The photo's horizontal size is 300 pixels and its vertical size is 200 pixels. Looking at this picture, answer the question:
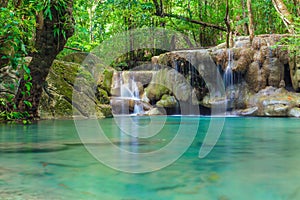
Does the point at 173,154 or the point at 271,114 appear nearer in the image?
the point at 173,154

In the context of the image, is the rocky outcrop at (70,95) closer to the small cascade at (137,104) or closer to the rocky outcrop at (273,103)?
the small cascade at (137,104)

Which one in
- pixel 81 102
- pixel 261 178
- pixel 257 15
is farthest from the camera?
pixel 257 15

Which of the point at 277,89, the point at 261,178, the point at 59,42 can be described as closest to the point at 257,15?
the point at 277,89

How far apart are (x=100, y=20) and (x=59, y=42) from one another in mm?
1070

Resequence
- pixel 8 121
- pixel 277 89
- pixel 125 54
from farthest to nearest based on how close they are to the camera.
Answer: pixel 125 54, pixel 277 89, pixel 8 121

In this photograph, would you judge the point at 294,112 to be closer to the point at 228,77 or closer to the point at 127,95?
the point at 228,77

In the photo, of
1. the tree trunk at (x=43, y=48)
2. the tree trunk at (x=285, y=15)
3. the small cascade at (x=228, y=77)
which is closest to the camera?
the tree trunk at (x=43, y=48)

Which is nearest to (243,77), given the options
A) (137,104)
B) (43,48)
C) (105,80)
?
(137,104)

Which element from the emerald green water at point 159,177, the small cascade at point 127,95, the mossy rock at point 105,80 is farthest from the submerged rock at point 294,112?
the emerald green water at point 159,177

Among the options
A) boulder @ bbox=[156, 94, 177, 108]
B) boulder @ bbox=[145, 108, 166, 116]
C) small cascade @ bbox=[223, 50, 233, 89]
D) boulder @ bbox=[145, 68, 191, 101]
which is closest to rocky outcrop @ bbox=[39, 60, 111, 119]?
boulder @ bbox=[145, 108, 166, 116]

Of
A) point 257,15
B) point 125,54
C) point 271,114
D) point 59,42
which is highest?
point 257,15

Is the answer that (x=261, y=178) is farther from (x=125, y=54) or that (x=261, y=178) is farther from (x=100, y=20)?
(x=125, y=54)

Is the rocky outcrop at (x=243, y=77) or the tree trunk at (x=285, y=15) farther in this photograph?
the rocky outcrop at (x=243, y=77)

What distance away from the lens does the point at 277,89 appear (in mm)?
11680
